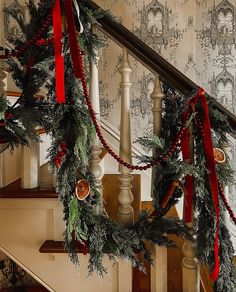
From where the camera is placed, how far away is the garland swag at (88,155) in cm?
101

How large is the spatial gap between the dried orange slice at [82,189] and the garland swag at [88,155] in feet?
0.05

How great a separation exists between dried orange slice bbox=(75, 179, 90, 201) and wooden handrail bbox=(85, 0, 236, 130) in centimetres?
47

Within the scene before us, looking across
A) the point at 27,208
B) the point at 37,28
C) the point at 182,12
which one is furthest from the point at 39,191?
the point at 182,12

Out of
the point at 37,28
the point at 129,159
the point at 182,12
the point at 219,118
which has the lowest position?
the point at 129,159

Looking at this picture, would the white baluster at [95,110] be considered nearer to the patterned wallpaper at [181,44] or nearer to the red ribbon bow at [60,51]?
the red ribbon bow at [60,51]

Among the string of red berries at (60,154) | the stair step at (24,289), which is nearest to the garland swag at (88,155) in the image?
the string of red berries at (60,154)

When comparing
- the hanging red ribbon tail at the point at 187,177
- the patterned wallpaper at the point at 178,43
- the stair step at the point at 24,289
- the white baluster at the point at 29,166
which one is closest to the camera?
the hanging red ribbon tail at the point at 187,177

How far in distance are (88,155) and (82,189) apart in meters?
0.13

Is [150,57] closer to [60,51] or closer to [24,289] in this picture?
[60,51]

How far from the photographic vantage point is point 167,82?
1.08m

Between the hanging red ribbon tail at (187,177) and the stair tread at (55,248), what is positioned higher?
the hanging red ribbon tail at (187,177)

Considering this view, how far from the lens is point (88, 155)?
1074 mm

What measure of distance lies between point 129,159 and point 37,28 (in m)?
0.58

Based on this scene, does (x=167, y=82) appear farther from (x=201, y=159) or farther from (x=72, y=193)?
(x=72, y=193)
